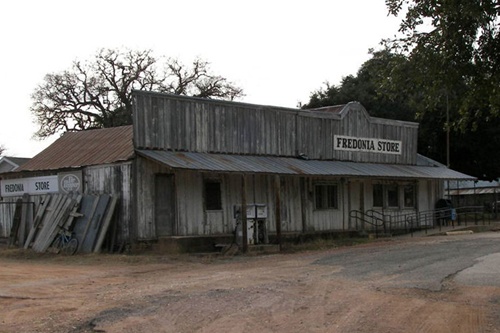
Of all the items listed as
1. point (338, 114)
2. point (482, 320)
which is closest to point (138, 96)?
point (338, 114)

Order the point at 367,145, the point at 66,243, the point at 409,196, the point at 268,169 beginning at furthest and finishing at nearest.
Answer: the point at 409,196, the point at 367,145, the point at 268,169, the point at 66,243

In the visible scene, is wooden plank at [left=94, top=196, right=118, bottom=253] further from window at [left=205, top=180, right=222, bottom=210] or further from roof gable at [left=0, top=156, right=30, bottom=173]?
roof gable at [left=0, top=156, right=30, bottom=173]

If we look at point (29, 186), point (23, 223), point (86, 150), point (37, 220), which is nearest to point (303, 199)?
point (86, 150)

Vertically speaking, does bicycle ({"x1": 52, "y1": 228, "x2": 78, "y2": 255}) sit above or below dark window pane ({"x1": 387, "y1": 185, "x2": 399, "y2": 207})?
below

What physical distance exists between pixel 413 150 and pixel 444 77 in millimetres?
21863

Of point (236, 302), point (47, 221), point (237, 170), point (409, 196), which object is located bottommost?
point (236, 302)

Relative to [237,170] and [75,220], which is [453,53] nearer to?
[237,170]

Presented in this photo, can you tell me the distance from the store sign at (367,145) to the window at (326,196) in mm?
2119

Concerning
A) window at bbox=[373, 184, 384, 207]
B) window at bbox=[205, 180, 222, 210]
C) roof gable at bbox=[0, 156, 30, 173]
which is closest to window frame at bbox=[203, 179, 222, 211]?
window at bbox=[205, 180, 222, 210]

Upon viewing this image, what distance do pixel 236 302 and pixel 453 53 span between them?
5611 millimetres

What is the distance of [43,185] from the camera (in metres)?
23.6

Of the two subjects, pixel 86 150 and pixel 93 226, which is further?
pixel 86 150

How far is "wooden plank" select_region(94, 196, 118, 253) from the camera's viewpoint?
2025 cm

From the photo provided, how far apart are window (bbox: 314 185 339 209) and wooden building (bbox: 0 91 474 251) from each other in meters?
0.04
